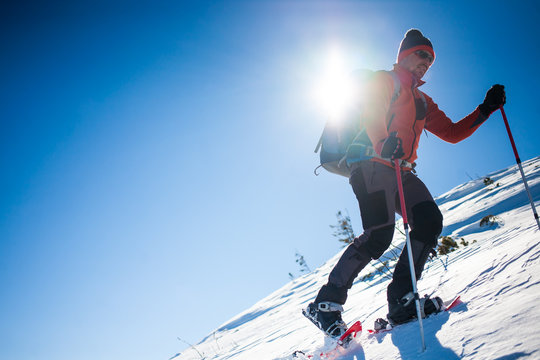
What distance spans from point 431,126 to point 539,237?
152cm

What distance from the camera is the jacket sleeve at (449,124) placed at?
286cm

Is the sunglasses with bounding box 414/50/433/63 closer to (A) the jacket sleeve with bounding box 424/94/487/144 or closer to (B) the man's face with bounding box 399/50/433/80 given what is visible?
(B) the man's face with bounding box 399/50/433/80

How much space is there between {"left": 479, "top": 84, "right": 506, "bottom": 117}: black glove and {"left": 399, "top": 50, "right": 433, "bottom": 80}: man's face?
0.62 meters

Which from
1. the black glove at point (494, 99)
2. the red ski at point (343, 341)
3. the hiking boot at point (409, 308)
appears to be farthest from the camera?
the black glove at point (494, 99)

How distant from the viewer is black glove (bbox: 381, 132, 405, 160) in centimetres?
195

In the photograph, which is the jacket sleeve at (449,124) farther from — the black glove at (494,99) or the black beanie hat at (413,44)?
the black beanie hat at (413,44)

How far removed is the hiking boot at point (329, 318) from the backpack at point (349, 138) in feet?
3.67

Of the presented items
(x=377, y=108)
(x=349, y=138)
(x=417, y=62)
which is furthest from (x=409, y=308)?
(x=417, y=62)

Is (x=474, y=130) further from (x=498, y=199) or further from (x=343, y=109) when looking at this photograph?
(x=498, y=199)

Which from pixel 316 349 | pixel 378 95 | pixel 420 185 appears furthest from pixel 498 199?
pixel 316 349

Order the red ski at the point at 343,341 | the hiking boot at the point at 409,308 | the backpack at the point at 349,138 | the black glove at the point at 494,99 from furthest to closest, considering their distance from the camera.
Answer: the black glove at the point at 494,99
the backpack at the point at 349,138
the red ski at the point at 343,341
the hiking boot at the point at 409,308

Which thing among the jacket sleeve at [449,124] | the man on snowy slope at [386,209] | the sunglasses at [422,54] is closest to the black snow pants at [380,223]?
the man on snowy slope at [386,209]

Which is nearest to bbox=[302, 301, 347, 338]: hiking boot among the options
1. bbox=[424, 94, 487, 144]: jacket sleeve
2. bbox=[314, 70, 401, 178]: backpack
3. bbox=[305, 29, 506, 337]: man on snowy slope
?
bbox=[305, 29, 506, 337]: man on snowy slope

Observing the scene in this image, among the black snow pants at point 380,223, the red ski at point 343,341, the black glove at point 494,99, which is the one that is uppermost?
the black glove at point 494,99
